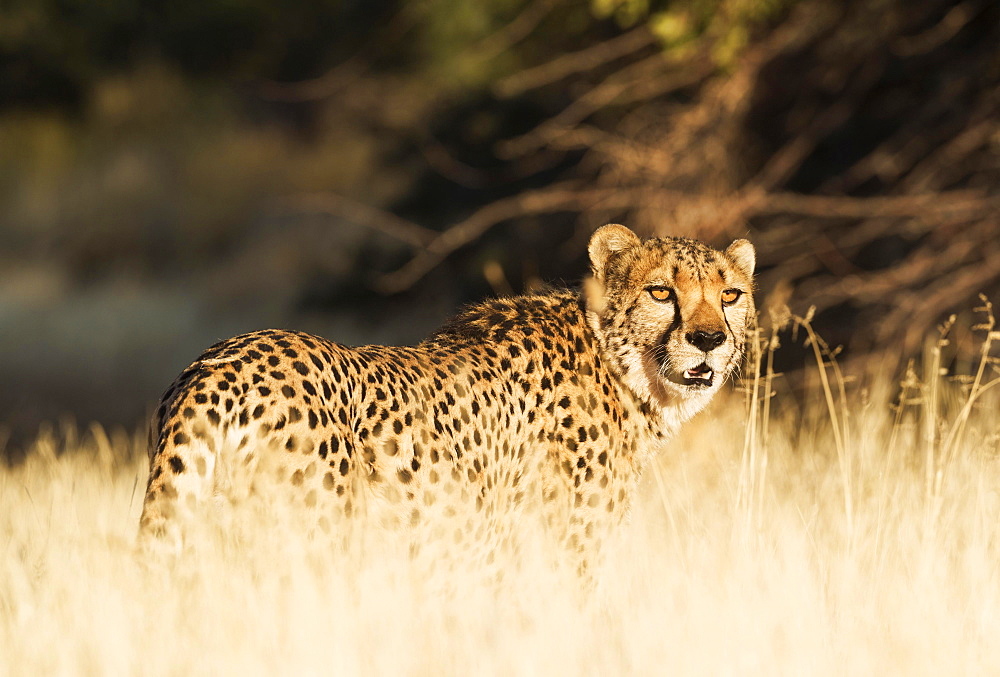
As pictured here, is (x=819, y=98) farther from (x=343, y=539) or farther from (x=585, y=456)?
(x=343, y=539)

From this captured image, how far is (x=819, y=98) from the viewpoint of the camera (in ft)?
26.8

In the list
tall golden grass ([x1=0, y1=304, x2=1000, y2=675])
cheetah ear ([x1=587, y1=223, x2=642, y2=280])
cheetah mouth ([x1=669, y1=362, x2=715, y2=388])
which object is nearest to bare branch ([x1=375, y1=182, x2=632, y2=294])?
cheetah ear ([x1=587, y1=223, x2=642, y2=280])

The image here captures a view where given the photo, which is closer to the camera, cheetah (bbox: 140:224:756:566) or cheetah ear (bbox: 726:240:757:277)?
cheetah (bbox: 140:224:756:566)

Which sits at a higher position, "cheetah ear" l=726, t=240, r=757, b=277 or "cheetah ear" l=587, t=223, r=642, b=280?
"cheetah ear" l=587, t=223, r=642, b=280

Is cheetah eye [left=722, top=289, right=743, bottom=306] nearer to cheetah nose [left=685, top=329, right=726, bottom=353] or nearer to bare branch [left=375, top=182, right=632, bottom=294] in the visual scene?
cheetah nose [left=685, top=329, right=726, bottom=353]

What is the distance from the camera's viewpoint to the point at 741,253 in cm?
486

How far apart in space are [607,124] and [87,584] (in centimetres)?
692

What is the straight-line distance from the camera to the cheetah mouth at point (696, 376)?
437cm

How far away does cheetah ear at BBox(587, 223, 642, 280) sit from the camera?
470 cm

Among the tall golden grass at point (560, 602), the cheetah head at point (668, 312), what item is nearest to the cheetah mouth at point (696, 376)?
the cheetah head at point (668, 312)

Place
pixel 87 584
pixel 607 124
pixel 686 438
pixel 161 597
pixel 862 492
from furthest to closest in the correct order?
pixel 607 124
pixel 686 438
pixel 862 492
pixel 87 584
pixel 161 597

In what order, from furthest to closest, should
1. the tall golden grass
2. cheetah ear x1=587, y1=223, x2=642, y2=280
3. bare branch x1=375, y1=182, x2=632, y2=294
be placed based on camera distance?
1. bare branch x1=375, y1=182, x2=632, y2=294
2. cheetah ear x1=587, y1=223, x2=642, y2=280
3. the tall golden grass

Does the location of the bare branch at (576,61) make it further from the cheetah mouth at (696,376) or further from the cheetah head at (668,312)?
the cheetah mouth at (696,376)

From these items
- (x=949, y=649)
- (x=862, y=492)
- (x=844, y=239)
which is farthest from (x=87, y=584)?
(x=844, y=239)
